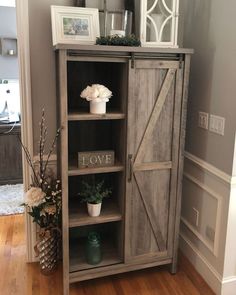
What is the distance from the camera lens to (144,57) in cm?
203

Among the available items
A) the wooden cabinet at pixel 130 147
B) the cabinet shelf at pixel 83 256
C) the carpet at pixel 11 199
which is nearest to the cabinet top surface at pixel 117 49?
the wooden cabinet at pixel 130 147

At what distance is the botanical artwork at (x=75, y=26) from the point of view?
211 centimetres

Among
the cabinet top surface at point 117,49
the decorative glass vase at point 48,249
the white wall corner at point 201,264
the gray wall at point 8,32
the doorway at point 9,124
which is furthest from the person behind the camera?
the gray wall at point 8,32

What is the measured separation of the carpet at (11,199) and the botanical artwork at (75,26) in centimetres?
209

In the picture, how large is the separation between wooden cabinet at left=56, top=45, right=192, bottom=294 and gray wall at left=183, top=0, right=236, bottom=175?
20cm

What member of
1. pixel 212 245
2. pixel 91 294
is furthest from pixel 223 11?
pixel 91 294

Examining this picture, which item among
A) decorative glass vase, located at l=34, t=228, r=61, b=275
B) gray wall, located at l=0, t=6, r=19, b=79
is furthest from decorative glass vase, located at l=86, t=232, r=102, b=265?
gray wall, located at l=0, t=6, r=19, b=79

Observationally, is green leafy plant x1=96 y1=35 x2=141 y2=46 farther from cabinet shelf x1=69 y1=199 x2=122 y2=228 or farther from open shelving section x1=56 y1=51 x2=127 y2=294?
cabinet shelf x1=69 y1=199 x2=122 y2=228

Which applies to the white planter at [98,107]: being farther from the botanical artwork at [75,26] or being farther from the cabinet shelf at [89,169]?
the botanical artwork at [75,26]

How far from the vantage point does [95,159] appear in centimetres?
214

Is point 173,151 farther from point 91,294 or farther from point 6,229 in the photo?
point 6,229

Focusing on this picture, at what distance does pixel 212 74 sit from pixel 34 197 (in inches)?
59.7

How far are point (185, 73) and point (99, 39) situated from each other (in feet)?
2.03

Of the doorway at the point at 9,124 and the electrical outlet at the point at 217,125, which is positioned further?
the doorway at the point at 9,124
